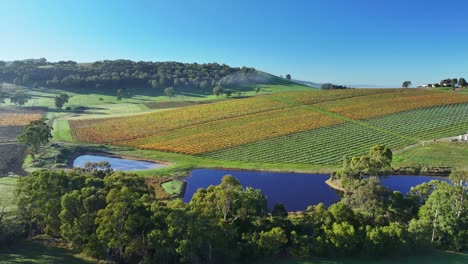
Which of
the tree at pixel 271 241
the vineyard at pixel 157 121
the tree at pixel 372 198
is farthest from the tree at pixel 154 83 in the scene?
the tree at pixel 271 241

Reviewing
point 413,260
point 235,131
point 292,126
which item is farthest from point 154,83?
point 413,260

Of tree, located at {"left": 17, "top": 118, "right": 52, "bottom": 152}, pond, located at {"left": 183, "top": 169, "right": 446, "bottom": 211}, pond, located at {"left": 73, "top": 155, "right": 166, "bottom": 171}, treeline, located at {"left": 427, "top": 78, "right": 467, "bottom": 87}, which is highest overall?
treeline, located at {"left": 427, "top": 78, "right": 467, "bottom": 87}

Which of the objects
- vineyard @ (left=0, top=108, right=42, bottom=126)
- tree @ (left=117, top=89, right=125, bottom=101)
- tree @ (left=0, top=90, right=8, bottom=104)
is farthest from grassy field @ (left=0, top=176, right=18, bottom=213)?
tree @ (left=0, top=90, right=8, bottom=104)

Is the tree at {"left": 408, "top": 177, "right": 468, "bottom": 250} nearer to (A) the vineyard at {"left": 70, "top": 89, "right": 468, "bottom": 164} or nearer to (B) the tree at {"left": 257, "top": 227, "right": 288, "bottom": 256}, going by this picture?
(B) the tree at {"left": 257, "top": 227, "right": 288, "bottom": 256}

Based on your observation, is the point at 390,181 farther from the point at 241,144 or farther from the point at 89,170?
the point at 89,170

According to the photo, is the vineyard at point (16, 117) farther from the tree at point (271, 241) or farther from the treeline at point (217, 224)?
the tree at point (271, 241)

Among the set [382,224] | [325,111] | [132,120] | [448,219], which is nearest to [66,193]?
[382,224]
